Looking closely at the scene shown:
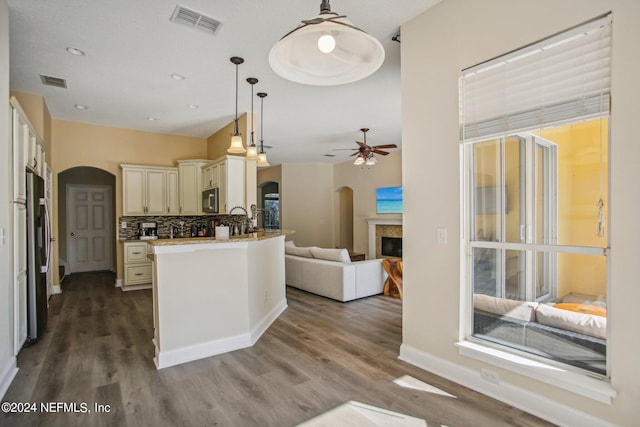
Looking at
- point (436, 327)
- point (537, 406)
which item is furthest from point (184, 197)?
point (537, 406)

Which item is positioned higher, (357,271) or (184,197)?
(184,197)

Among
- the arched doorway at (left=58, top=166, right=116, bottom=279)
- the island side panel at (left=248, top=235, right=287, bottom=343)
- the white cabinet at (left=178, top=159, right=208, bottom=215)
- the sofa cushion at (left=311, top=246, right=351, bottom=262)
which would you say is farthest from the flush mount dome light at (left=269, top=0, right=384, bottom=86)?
the arched doorway at (left=58, top=166, right=116, bottom=279)

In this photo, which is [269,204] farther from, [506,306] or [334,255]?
[506,306]

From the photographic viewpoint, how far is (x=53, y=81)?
163 inches

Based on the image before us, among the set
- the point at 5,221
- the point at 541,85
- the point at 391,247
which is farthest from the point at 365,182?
the point at 5,221

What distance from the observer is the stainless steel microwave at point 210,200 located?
5.79 metres

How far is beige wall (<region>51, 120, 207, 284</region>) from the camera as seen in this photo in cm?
573

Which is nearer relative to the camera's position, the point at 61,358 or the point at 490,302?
the point at 490,302

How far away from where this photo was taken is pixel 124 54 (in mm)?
3461

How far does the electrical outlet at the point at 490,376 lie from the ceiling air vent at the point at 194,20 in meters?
3.49

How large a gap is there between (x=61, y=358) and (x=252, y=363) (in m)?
1.79

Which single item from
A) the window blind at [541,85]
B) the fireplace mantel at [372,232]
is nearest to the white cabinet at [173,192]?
the fireplace mantel at [372,232]

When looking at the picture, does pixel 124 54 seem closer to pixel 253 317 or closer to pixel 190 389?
pixel 253 317

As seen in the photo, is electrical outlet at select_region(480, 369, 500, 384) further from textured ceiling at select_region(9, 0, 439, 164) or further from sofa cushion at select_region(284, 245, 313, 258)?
sofa cushion at select_region(284, 245, 313, 258)
